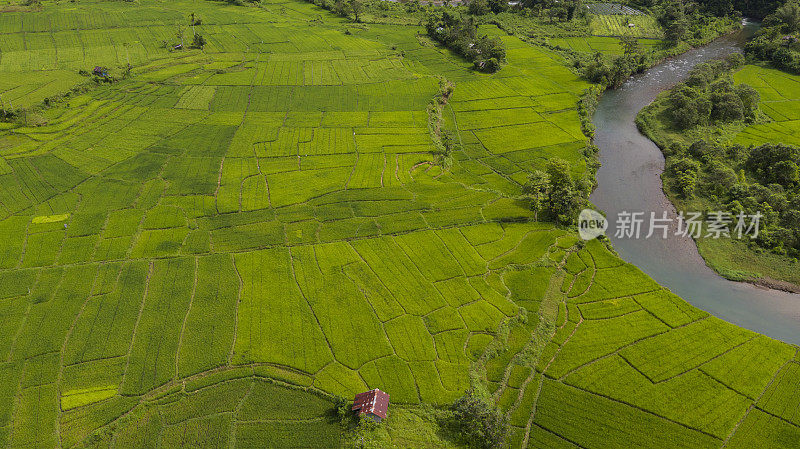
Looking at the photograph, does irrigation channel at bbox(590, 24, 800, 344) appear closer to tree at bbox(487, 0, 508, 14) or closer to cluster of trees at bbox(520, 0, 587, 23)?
cluster of trees at bbox(520, 0, 587, 23)

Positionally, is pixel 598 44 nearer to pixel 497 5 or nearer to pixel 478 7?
pixel 497 5

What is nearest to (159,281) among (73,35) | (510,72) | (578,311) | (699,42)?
(578,311)

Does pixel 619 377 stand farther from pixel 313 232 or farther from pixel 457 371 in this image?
pixel 313 232

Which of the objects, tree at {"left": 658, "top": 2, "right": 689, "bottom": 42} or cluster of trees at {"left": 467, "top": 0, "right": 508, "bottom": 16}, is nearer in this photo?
tree at {"left": 658, "top": 2, "right": 689, "bottom": 42}

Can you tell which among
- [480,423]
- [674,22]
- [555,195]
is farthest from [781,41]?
[480,423]

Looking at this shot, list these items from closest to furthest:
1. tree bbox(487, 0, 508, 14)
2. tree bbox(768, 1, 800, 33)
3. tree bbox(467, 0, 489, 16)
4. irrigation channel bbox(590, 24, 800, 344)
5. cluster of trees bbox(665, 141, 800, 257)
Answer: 1. irrigation channel bbox(590, 24, 800, 344)
2. cluster of trees bbox(665, 141, 800, 257)
3. tree bbox(768, 1, 800, 33)
4. tree bbox(467, 0, 489, 16)
5. tree bbox(487, 0, 508, 14)

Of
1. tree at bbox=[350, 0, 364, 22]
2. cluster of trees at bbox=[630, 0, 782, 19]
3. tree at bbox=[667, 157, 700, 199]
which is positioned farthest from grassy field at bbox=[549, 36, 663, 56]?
tree at bbox=[667, 157, 700, 199]
